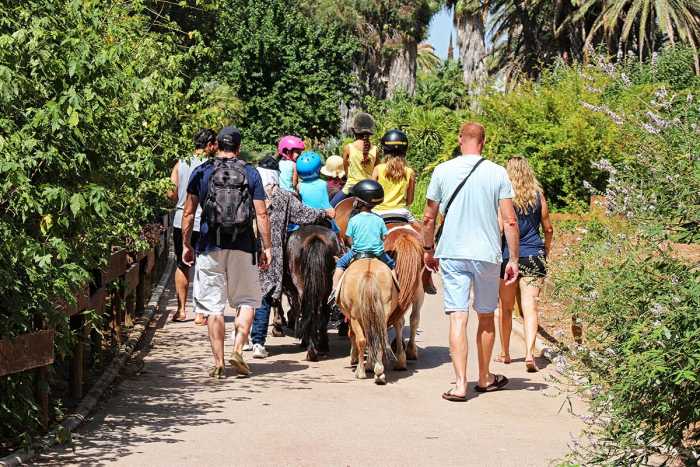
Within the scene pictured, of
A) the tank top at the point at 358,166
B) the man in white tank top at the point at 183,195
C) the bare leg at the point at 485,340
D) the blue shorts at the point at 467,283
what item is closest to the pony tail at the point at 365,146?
the tank top at the point at 358,166

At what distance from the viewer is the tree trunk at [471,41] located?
52.0 meters

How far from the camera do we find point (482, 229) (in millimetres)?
9984

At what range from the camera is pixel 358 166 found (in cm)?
1381

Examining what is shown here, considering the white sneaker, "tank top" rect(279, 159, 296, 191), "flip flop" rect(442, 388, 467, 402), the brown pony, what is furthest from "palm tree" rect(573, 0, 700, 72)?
"flip flop" rect(442, 388, 467, 402)

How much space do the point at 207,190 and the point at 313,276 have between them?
60.8 inches

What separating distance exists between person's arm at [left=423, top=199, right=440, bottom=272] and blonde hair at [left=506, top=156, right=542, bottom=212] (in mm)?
1462

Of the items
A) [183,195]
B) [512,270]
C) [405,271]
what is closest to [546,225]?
[405,271]

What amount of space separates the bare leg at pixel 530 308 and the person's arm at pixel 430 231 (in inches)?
52.1

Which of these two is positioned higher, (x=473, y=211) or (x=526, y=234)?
(x=473, y=211)

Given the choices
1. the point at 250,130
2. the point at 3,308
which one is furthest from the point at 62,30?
the point at 250,130

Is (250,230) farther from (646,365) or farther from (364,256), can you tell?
(646,365)

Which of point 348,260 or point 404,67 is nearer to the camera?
point 348,260

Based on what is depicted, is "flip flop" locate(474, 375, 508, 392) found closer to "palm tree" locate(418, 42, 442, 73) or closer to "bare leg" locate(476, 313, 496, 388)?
"bare leg" locate(476, 313, 496, 388)

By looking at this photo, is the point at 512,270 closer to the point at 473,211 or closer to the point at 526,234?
the point at 473,211
